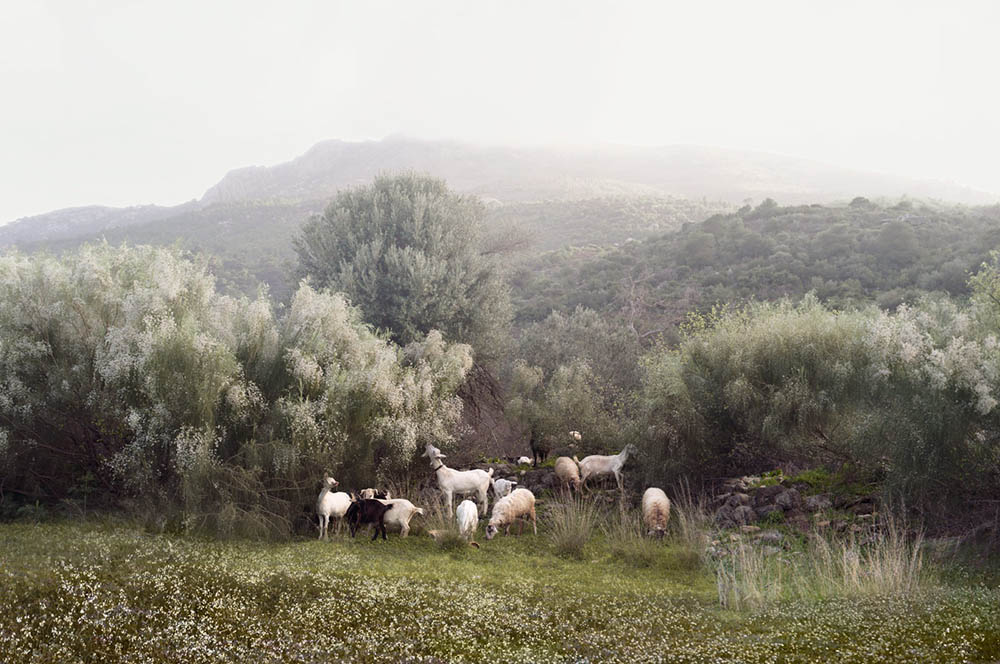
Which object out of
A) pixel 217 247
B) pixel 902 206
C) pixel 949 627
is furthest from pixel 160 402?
pixel 217 247

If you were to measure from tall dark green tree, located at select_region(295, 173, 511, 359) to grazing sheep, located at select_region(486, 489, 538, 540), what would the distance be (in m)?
8.07

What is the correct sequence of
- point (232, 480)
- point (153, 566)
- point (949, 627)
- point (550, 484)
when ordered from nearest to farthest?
point (949, 627), point (153, 566), point (232, 480), point (550, 484)

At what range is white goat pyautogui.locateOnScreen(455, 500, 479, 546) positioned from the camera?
9.91 meters

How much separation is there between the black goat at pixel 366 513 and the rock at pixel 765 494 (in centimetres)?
687

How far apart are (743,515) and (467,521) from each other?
16.3ft

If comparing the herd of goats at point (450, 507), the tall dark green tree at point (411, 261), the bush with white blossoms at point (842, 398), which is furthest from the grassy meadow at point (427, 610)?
the tall dark green tree at point (411, 261)

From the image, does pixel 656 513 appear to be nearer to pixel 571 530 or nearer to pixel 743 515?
pixel 743 515

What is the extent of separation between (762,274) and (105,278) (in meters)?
29.1

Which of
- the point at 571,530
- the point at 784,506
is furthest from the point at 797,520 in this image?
the point at 571,530

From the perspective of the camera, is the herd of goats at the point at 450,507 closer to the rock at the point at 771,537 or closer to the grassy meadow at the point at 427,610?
the rock at the point at 771,537

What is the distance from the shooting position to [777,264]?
3250 centimetres

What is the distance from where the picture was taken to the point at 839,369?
37.3 ft

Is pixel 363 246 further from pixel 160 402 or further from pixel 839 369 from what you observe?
pixel 839 369

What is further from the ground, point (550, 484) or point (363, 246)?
point (363, 246)
